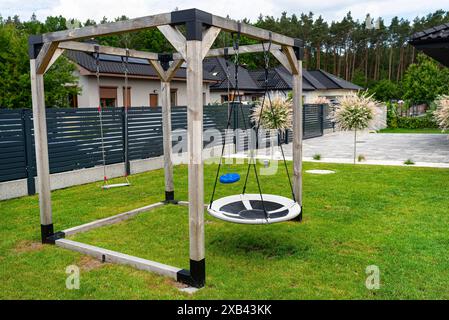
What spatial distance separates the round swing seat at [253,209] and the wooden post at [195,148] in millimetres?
435

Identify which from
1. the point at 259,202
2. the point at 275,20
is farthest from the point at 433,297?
the point at 275,20

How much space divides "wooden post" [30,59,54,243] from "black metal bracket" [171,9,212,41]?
2222mm

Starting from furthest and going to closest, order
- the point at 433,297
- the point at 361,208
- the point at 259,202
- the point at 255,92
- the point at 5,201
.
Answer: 1. the point at 255,92
2. the point at 5,201
3. the point at 361,208
4. the point at 259,202
5. the point at 433,297

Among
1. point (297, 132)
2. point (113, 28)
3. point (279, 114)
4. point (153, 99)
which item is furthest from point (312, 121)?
point (113, 28)

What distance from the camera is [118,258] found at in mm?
4152

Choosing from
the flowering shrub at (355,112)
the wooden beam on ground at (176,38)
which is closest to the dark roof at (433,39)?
the flowering shrub at (355,112)

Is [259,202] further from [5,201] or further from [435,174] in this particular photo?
[435,174]

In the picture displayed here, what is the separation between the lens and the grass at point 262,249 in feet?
11.5

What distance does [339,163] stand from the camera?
11180 mm

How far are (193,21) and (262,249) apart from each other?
2.59m

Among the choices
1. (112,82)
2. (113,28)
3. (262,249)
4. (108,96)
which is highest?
(112,82)

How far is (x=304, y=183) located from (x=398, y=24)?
55.3 m

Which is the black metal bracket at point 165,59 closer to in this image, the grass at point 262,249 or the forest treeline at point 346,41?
the grass at point 262,249

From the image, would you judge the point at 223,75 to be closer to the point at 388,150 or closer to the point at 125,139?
the point at 388,150
